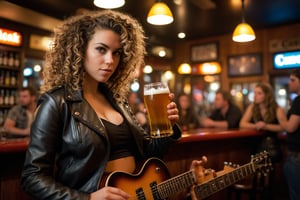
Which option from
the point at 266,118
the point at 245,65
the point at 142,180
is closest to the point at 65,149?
the point at 142,180

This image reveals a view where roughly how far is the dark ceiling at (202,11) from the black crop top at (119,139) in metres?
4.11

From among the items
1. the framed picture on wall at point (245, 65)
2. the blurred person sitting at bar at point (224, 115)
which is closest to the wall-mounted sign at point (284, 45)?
the framed picture on wall at point (245, 65)

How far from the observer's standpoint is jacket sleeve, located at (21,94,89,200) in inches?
44.0

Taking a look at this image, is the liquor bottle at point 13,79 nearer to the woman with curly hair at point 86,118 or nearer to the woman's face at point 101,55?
the woman with curly hair at point 86,118

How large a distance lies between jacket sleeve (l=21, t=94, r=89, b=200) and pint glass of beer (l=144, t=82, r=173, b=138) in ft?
1.56

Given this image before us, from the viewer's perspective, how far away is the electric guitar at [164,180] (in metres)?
1.34

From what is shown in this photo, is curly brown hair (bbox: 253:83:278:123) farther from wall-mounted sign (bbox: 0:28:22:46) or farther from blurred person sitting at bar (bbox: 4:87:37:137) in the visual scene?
wall-mounted sign (bbox: 0:28:22:46)

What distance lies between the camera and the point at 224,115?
494 centimetres

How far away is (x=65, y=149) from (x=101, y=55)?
0.43 metres

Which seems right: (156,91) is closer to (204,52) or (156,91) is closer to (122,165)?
(122,165)

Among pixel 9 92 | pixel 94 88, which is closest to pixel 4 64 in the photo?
pixel 9 92

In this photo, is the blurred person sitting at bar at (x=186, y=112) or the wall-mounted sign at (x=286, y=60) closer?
the blurred person sitting at bar at (x=186, y=112)

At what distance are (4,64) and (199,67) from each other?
15.9ft

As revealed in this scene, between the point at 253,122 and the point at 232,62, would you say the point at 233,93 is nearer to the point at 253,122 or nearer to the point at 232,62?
the point at 232,62
